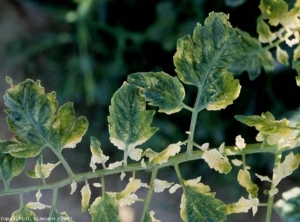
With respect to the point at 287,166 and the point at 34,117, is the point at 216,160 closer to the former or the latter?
the point at 287,166

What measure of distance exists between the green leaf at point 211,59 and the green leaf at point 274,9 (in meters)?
0.14

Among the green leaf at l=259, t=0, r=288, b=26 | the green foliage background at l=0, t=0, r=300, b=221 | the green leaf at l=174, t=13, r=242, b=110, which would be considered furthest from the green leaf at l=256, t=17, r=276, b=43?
the green foliage background at l=0, t=0, r=300, b=221

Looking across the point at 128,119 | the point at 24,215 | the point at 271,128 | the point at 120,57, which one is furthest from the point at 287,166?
the point at 120,57

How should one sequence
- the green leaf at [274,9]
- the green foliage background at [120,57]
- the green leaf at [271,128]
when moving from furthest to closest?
the green foliage background at [120,57], the green leaf at [274,9], the green leaf at [271,128]

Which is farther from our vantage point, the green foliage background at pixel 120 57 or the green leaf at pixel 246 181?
the green foliage background at pixel 120 57

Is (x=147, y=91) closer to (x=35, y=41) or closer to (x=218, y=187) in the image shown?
(x=218, y=187)

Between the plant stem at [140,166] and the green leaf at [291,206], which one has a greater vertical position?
the plant stem at [140,166]

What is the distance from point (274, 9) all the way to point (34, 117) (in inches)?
11.8

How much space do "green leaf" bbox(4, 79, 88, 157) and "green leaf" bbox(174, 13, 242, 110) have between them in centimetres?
12

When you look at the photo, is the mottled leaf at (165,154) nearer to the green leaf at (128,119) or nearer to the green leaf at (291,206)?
the green leaf at (128,119)

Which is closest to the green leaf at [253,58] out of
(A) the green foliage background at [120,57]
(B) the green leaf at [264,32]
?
(B) the green leaf at [264,32]

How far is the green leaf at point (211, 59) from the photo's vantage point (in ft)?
1.60

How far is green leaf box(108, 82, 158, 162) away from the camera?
51 centimetres

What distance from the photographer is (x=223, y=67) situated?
50 cm
